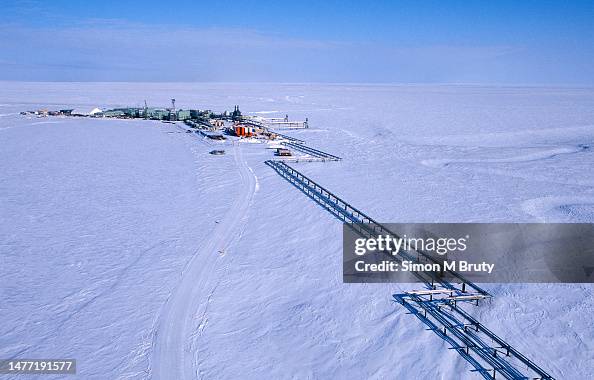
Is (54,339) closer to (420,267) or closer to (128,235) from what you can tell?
(128,235)

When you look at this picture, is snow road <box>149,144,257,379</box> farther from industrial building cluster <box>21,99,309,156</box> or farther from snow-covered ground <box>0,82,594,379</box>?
industrial building cluster <box>21,99,309,156</box>

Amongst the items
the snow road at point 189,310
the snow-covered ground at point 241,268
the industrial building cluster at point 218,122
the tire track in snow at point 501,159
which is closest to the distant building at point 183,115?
the industrial building cluster at point 218,122

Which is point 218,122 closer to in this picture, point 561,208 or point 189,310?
point 561,208

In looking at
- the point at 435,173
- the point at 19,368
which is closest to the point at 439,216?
the point at 435,173

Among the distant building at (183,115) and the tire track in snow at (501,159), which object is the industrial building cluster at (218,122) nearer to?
the distant building at (183,115)

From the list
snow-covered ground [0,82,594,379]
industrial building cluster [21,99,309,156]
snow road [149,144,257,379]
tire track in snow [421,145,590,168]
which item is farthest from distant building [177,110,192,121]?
snow road [149,144,257,379]
